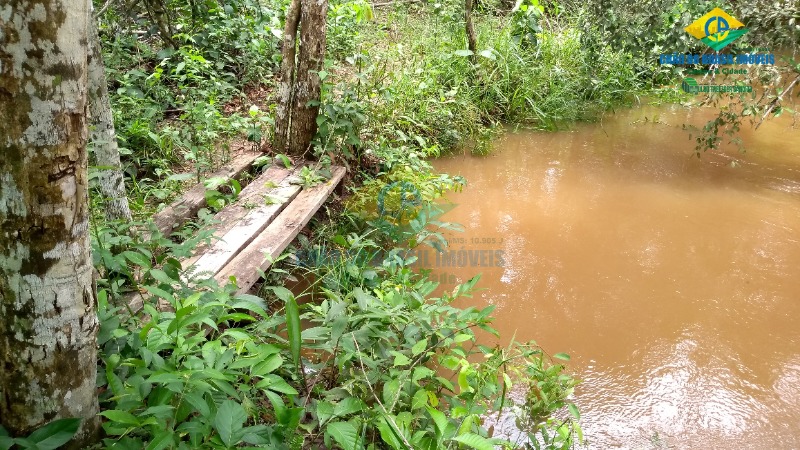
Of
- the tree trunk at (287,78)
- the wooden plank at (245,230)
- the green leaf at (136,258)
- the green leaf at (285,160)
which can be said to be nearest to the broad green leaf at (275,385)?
the green leaf at (136,258)

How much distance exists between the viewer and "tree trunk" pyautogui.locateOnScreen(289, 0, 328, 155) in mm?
3520

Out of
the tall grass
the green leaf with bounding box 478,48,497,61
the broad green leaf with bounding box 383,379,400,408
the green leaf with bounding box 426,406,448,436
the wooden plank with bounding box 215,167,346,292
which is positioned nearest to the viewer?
the green leaf with bounding box 426,406,448,436

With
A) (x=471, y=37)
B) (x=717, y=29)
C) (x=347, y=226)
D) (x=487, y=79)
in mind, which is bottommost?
(x=347, y=226)

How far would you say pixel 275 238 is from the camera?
301 centimetres

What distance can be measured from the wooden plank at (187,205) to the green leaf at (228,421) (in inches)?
65.6

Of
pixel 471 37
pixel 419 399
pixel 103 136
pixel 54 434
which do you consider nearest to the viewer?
pixel 54 434

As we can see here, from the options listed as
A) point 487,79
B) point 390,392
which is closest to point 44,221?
point 390,392

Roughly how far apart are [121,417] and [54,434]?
A: 0.14 m

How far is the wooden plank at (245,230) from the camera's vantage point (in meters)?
2.71

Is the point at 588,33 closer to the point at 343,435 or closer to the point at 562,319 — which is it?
the point at 562,319

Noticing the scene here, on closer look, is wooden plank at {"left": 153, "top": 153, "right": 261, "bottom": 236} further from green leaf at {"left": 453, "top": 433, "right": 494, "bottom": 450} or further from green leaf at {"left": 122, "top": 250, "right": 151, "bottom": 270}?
green leaf at {"left": 453, "top": 433, "right": 494, "bottom": 450}

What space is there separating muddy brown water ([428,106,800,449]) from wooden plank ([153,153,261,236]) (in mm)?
1377

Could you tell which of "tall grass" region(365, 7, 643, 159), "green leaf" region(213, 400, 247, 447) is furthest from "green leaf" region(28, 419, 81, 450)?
"tall grass" region(365, 7, 643, 159)

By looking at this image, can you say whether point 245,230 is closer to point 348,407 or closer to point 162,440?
point 348,407
